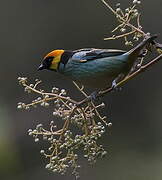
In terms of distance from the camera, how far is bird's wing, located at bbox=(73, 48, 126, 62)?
357 centimetres

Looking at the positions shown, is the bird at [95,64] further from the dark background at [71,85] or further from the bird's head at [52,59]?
the dark background at [71,85]

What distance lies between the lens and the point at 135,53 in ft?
11.2

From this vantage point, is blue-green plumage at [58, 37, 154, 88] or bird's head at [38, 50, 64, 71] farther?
bird's head at [38, 50, 64, 71]

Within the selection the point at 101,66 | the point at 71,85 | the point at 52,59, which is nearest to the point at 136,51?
the point at 101,66

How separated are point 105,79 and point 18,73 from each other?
22.9ft

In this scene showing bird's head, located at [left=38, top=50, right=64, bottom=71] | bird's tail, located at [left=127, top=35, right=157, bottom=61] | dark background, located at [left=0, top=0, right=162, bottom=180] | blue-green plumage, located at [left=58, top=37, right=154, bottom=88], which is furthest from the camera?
dark background, located at [left=0, top=0, right=162, bottom=180]

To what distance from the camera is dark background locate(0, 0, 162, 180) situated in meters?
9.70

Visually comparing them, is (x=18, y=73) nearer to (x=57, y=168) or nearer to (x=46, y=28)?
(x=46, y=28)

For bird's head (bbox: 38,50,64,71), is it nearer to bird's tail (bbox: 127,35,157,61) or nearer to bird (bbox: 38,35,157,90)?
bird (bbox: 38,35,157,90)

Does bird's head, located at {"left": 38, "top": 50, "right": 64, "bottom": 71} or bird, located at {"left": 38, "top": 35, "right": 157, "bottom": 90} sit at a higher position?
bird's head, located at {"left": 38, "top": 50, "right": 64, "bottom": 71}

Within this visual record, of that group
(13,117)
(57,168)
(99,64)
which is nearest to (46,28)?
(13,117)

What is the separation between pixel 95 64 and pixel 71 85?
6229 millimetres

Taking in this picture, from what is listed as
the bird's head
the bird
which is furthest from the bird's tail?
the bird's head

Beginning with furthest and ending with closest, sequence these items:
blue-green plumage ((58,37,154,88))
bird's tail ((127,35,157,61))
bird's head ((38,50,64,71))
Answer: bird's head ((38,50,64,71)) < blue-green plumage ((58,37,154,88)) < bird's tail ((127,35,157,61))
